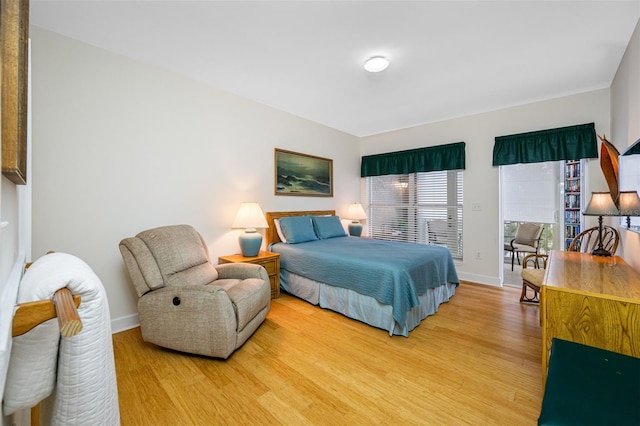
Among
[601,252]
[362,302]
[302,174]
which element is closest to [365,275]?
[362,302]

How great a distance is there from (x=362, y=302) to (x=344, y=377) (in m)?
0.87

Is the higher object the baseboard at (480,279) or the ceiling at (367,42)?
the ceiling at (367,42)

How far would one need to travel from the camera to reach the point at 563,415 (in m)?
0.87

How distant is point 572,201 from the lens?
14.2 feet

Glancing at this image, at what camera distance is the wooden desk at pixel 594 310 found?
1.40 m

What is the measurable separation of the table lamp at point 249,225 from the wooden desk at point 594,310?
2632 mm

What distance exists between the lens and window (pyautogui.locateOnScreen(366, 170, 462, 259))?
4348 millimetres

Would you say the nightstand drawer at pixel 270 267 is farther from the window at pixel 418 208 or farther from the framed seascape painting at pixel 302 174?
the window at pixel 418 208

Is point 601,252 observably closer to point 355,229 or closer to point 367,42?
point 367,42

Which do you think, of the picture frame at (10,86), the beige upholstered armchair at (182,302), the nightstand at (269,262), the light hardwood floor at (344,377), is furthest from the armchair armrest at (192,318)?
the picture frame at (10,86)

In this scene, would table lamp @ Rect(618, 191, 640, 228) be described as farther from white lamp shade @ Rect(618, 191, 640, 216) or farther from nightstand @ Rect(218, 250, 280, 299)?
nightstand @ Rect(218, 250, 280, 299)

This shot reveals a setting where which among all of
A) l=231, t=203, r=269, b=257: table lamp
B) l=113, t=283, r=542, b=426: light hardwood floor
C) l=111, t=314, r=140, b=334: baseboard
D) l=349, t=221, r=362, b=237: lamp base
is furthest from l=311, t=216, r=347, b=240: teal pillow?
l=111, t=314, r=140, b=334: baseboard

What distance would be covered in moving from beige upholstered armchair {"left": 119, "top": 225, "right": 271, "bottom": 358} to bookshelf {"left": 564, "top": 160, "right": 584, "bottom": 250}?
15.4 feet

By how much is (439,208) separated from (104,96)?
180 inches
